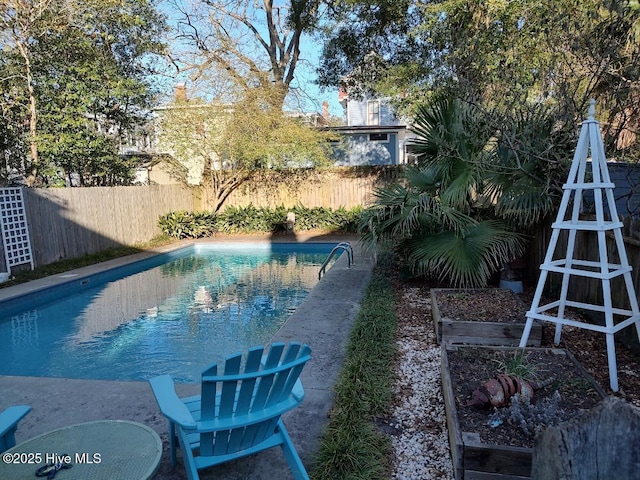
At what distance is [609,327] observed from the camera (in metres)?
3.06

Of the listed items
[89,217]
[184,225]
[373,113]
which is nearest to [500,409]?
[89,217]

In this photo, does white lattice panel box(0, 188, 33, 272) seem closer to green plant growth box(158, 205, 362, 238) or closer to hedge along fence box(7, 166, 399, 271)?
hedge along fence box(7, 166, 399, 271)

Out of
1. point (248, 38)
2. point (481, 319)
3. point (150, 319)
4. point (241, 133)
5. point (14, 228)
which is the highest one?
point (248, 38)

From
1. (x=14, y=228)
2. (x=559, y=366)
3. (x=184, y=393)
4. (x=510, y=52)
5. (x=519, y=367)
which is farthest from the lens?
(x=14, y=228)

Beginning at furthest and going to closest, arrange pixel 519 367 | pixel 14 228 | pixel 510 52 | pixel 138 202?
1. pixel 138 202
2. pixel 14 228
3. pixel 510 52
4. pixel 519 367

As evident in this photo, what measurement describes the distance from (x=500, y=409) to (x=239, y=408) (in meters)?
1.57

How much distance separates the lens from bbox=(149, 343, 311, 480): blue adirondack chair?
2.08m

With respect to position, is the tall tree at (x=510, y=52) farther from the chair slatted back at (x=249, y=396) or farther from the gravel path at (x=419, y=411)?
the chair slatted back at (x=249, y=396)

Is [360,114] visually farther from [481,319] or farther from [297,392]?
[297,392]

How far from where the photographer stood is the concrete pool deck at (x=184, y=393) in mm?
2615

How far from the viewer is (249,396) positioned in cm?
216

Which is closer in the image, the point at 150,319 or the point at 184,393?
the point at 184,393

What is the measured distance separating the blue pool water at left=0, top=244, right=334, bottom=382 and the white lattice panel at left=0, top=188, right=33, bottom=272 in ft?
A: 4.53

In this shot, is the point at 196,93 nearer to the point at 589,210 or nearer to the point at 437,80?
the point at 437,80
